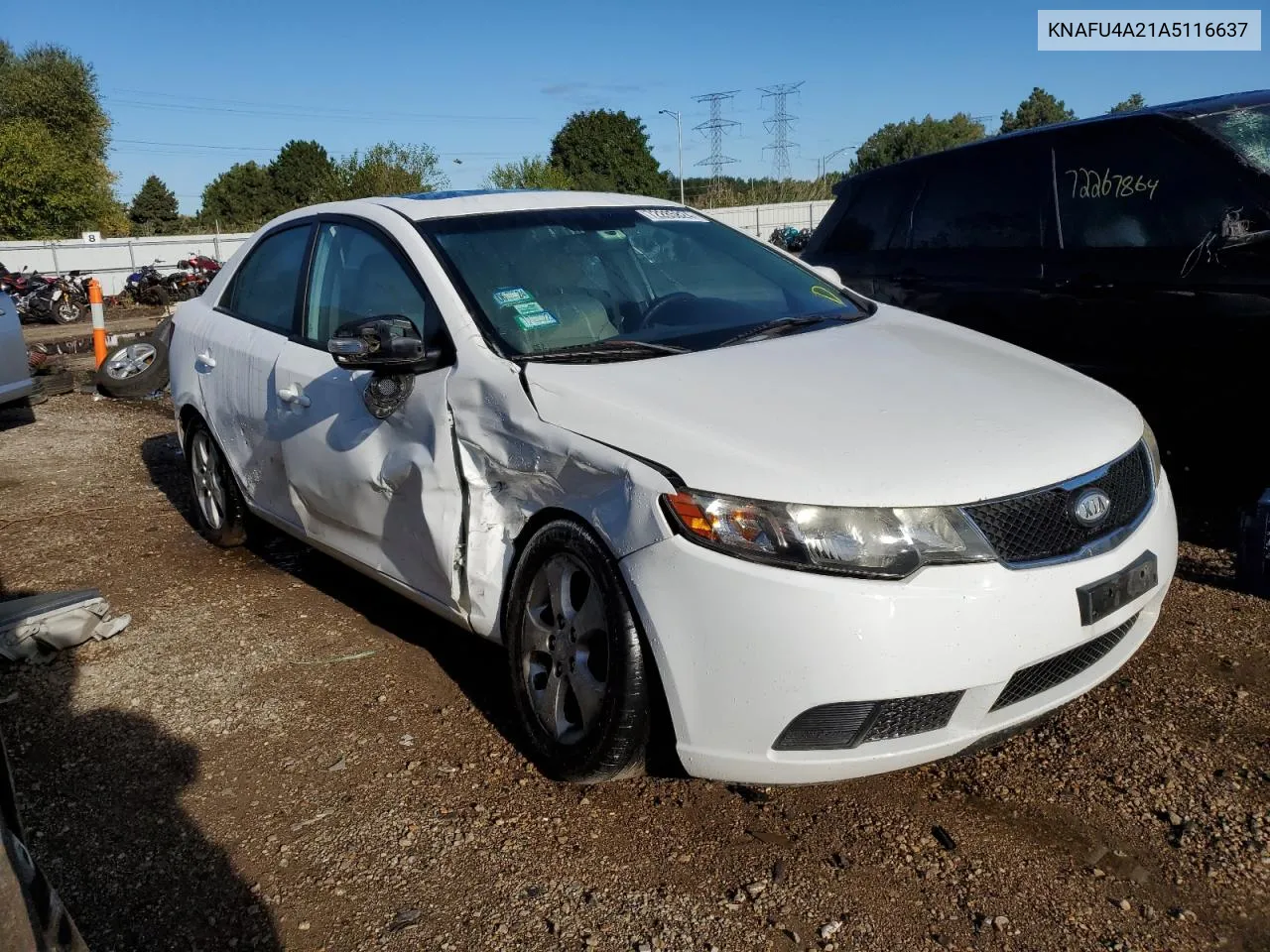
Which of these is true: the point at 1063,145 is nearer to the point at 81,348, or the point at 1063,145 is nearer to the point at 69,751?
the point at 69,751

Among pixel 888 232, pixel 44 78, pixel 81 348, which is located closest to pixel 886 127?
pixel 44 78

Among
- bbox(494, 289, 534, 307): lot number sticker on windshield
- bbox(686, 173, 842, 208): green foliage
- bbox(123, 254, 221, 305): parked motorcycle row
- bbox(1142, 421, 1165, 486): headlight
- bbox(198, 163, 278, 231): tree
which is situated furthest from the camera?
bbox(198, 163, 278, 231): tree

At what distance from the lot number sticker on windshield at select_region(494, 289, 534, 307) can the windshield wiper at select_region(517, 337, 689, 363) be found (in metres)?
0.29

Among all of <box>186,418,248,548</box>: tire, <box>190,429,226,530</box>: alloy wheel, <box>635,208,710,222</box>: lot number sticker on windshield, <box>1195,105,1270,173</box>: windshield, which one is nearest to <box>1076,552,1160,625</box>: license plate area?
<box>635,208,710,222</box>: lot number sticker on windshield

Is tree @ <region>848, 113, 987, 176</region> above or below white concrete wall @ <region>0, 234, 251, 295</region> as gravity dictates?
above

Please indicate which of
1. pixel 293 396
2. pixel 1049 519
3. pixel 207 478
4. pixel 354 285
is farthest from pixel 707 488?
pixel 207 478

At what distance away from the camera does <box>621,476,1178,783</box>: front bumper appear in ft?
7.92

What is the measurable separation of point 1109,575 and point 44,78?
6198 centimetres

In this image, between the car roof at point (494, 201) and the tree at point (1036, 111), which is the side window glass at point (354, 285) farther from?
the tree at point (1036, 111)

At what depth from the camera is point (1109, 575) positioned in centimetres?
264

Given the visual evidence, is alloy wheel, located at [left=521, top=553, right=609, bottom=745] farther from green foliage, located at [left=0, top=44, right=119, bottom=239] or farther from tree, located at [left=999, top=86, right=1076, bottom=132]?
tree, located at [left=999, top=86, right=1076, bottom=132]

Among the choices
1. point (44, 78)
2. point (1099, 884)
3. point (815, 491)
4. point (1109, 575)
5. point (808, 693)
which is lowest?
point (1099, 884)

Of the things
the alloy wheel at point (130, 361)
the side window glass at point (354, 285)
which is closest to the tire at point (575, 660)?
the side window glass at point (354, 285)

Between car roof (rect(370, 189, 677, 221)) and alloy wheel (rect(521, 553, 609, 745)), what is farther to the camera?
car roof (rect(370, 189, 677, 221))
